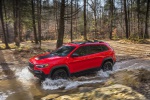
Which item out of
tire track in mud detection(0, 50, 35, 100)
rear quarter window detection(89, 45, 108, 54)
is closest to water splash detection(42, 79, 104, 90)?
tire track in mud detection(0, 50, 35, 100)

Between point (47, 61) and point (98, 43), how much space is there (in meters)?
3.43

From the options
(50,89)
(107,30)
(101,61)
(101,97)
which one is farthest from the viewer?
(107,30)

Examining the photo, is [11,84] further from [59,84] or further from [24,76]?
[59,84]

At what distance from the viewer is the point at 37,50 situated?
64.3 feet

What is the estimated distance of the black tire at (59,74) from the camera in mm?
9946

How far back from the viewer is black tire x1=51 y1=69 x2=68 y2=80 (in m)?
9.95

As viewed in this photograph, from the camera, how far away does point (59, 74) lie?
1012 centimetres

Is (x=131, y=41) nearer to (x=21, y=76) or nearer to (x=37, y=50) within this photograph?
(x=37, y=50)

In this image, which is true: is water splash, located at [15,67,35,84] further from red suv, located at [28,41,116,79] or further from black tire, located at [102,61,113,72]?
black tire, located at [102,61,113,72]

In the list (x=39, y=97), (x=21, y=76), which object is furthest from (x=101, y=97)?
(x=21, y=76)

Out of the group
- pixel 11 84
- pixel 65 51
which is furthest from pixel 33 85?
pixel 65 51

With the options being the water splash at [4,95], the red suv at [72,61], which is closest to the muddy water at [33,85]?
the water splash at [4,95]

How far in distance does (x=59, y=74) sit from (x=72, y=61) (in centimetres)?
88

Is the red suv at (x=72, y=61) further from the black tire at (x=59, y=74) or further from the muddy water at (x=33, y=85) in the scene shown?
the muddy water at (x=33, y=85)
